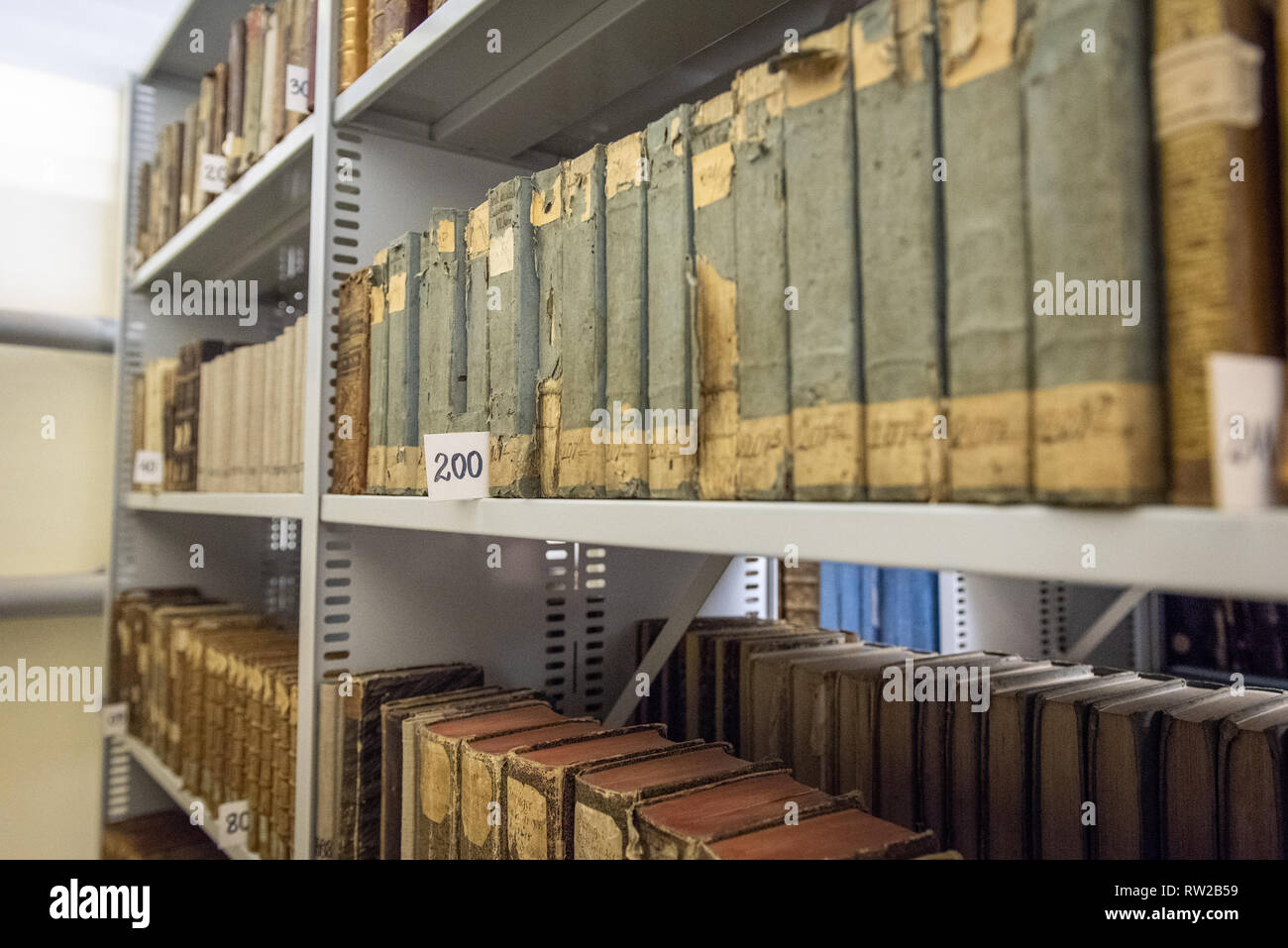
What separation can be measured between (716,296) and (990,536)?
26 cm

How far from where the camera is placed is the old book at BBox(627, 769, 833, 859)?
23.5 inches

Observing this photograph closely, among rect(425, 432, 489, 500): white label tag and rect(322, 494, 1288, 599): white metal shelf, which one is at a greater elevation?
rect(425, 432, 489, 500): white label tag

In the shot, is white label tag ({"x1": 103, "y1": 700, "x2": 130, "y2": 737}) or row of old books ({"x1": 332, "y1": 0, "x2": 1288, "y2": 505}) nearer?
row of old books ({"x1": 332, "y1": 0, "x2": 1288, "y2": 505})

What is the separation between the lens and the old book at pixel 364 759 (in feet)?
3.22

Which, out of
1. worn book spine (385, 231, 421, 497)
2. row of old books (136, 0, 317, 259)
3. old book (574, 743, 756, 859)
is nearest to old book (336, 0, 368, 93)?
row of old books (136, 0, 317, 259)

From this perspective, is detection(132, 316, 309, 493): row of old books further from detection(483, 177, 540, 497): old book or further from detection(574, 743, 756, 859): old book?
detection(574, 743, 756, 859): old book

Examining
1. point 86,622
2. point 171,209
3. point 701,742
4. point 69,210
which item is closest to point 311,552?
point 701,742

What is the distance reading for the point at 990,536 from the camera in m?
0.43

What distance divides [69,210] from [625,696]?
226cm

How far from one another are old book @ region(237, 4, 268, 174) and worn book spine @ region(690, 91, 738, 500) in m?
1.09

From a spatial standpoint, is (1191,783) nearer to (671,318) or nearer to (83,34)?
(671,318)

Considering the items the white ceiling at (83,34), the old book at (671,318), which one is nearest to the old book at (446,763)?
the old book at (671,318)

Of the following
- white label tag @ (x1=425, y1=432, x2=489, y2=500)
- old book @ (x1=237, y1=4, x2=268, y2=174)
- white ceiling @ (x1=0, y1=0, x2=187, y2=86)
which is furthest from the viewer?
white ceiling @ (x1=0, y1=0, x2=187, y2=86)

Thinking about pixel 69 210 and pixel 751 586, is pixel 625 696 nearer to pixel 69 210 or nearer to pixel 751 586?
pixel 751 586
